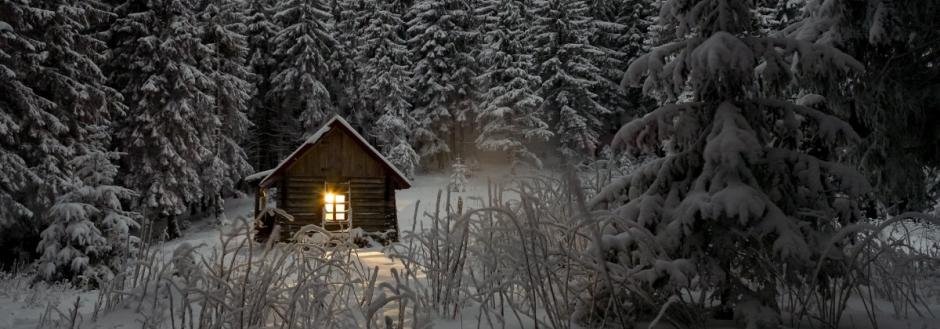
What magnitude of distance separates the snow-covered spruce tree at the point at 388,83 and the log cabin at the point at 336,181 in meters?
10.2

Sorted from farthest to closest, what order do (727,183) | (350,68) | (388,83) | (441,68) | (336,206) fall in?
(441,68), (350,68), (388,83), (336,206), (727,183)

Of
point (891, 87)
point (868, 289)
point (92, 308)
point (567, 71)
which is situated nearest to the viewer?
point (868, 289)

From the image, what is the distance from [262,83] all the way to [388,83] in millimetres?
8441

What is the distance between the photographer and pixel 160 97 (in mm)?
22141

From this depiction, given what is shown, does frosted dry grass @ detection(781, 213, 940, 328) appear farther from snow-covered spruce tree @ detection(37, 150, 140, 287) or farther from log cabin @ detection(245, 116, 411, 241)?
log cabin @ detection(245, 116, 411, 241)

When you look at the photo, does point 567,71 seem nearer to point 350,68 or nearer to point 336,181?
point 350,68

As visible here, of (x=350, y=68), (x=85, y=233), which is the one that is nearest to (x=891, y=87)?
(x=85, y=233)

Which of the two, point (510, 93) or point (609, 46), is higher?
point (609, 46)

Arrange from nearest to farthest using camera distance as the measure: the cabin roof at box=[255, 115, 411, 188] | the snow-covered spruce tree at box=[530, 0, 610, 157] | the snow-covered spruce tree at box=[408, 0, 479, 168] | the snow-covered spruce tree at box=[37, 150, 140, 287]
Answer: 1. the snow-covered spruce tree at box=[37, 150, 140, 287]
2. the cabin roof at box=[255, 115, 411, 188]
3. the snow-covered spruce tree at box=[530, 0, 610, 157]
4. the snow-covered spruce tree at box=[408, 0, 479, 168]

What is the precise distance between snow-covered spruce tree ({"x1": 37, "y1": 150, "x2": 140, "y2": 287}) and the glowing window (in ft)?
25.7

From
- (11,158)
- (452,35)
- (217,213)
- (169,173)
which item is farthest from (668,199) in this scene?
(452,35)

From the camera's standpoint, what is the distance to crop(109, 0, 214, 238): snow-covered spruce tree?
21594 millimetres

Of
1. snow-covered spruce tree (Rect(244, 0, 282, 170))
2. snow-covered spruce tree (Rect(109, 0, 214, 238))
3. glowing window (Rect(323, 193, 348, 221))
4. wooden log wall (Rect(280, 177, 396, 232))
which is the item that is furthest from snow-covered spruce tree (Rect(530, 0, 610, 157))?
snow-covered spruce tree (Rect(109, 0, 214, 238))

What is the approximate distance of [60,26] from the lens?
53.1 ft
